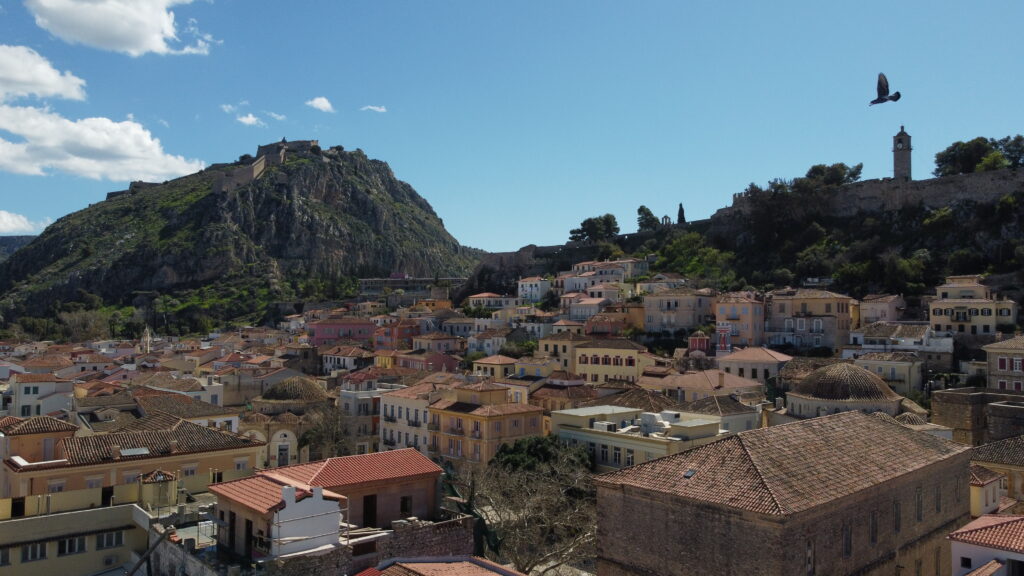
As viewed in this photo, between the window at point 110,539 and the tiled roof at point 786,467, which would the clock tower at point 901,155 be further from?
the window at point 110,539

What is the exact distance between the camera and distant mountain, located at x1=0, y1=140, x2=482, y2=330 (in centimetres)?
12256

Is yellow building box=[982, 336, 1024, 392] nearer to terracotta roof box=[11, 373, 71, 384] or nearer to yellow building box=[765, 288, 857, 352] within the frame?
yellow building box=[765, 288, 857, 352]

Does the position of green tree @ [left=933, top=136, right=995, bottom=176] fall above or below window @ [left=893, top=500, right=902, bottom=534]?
above

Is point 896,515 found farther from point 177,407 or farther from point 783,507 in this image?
point 177,407

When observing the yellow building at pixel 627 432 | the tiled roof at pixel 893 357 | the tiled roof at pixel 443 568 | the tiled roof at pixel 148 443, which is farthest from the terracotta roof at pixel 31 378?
the tiled roof at pixel 893 357

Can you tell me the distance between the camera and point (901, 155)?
76.9m

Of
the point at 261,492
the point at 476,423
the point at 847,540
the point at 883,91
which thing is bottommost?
the point at 476,423

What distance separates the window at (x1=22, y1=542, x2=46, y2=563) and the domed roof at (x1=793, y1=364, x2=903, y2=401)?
30.6m

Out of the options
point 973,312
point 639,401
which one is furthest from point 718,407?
point 973,312

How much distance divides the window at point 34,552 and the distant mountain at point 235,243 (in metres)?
96.7

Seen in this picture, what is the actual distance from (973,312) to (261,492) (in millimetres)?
48906

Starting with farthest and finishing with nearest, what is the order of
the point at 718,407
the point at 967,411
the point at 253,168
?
the point at 253,168 → the point at 967,411 → the point at 718,407

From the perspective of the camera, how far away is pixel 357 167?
16350 centimetres

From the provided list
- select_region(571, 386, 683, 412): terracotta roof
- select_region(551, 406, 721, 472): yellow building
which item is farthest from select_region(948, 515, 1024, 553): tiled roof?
select_region(571, 386, 683, 412): terracotta roof
